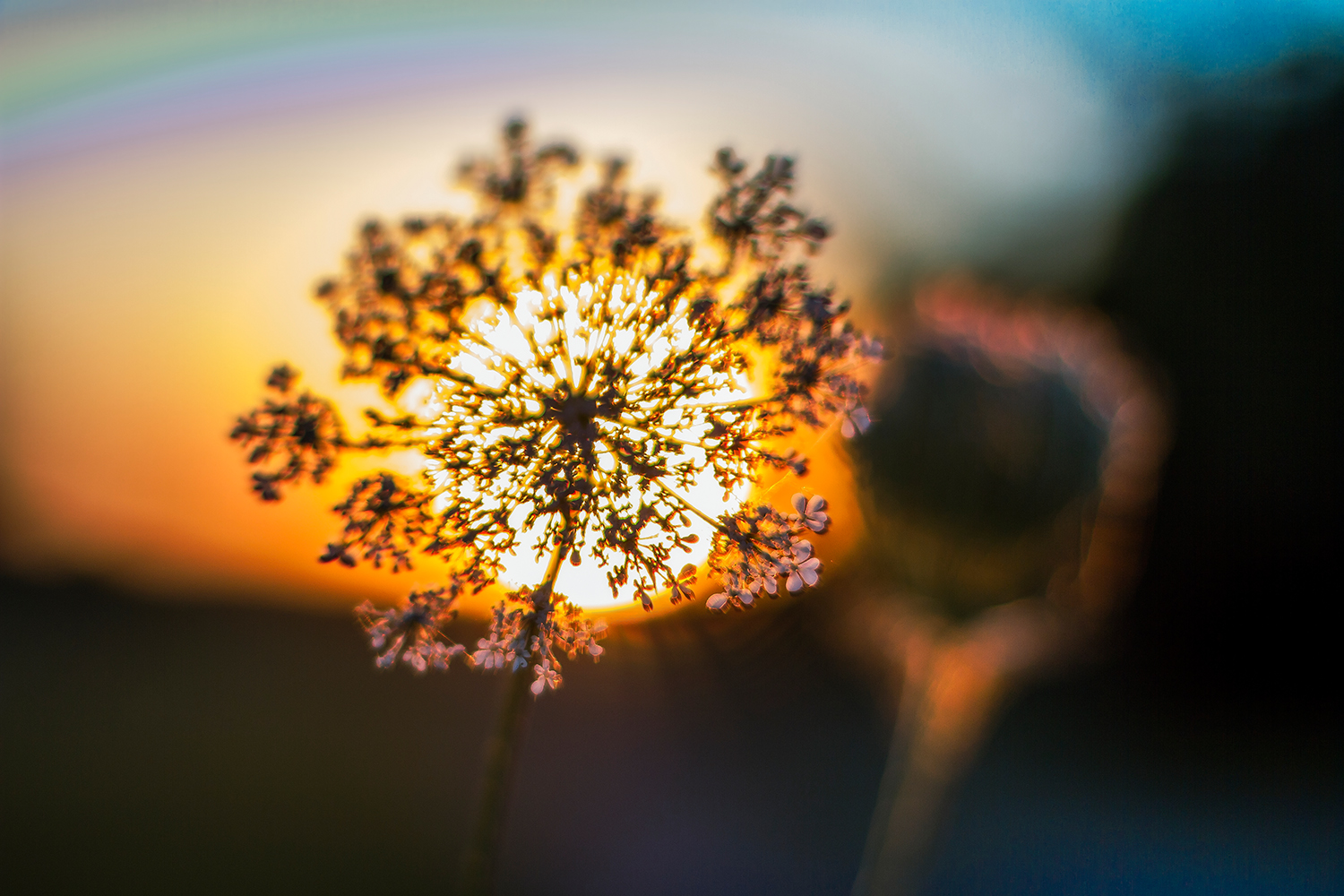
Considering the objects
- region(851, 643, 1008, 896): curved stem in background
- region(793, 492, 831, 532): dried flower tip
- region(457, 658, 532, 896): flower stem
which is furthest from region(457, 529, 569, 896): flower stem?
region(851, 643, 1008, 896): curved stem in background

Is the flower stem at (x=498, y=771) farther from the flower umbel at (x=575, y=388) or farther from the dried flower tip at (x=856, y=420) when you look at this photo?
the dried flower tip at (x=856, y=420)

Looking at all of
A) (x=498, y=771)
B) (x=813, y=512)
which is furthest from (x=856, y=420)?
(x=498, y=771)

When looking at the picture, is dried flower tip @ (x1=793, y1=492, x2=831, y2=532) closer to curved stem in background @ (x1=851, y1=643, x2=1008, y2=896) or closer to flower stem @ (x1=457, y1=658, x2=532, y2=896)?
flower stem @ (x1=457, y1=658, x2=532, y2=896)

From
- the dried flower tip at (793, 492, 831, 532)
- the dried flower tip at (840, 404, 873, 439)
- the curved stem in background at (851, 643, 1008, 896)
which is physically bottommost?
the curved stem in background at (851, 643, 1008, 896)

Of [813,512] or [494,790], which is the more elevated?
[813,512]

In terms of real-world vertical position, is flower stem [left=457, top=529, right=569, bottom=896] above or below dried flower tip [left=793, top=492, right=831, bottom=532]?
below

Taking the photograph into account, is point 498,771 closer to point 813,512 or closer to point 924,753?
point 813,512

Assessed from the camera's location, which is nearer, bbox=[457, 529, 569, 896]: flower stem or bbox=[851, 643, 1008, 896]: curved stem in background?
bbox=[457, 529, 569, 896]: flower stem
